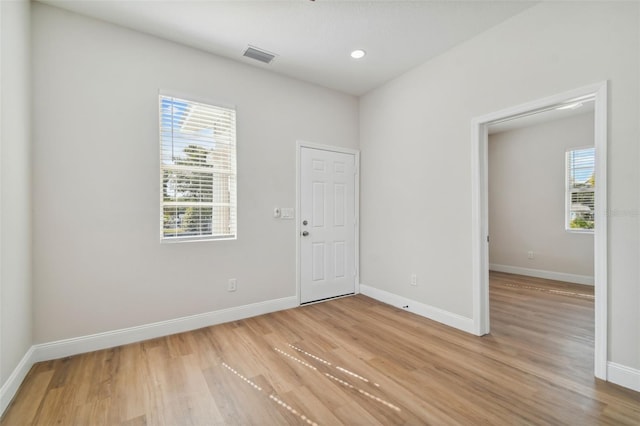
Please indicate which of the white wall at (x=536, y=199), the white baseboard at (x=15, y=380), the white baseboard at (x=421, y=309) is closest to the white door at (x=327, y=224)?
the white baseboard at (x=421, y=309)

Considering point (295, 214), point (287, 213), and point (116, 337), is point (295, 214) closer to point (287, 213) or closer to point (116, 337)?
point (287, 213)

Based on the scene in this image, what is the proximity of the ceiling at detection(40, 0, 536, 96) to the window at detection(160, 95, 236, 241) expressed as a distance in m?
0.69

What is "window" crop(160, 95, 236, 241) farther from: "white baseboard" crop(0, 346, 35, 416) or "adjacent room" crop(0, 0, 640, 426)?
"white baseboard" crop(0, 346, 35, 416)

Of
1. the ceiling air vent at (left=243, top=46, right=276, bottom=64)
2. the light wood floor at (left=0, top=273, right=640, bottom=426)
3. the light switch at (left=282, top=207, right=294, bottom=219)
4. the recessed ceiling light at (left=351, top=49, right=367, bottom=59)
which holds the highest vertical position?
the recessed ceiling light at (left=351, top=49, right=367, bottom=59)

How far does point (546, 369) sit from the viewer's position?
2186 millimetres

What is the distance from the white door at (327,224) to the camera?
3.82 m

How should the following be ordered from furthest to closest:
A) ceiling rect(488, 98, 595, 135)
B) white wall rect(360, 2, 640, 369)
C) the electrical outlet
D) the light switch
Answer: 1. ceiling rect(488, 98, 595, 135)
2. the light switch
3. the electrical outlet
4. white wall rect(360, 2, 640, 369)

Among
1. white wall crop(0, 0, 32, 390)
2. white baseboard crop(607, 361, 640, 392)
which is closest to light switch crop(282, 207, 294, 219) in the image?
white wall crop(0, 0, 32, 390)

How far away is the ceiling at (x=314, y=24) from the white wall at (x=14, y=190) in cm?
63

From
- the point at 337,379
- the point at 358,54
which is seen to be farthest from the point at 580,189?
the point at 337,379

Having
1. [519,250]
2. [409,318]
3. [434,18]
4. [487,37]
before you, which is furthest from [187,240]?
[519,250]

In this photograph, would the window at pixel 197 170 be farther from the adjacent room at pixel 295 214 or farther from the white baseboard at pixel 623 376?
the white baseboard at pixel 623 376

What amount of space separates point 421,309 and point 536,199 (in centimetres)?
385

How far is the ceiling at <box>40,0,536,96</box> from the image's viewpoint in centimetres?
241
